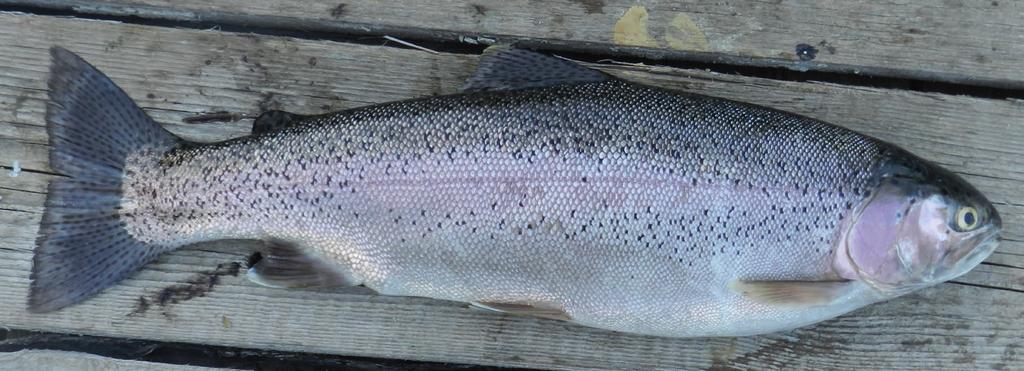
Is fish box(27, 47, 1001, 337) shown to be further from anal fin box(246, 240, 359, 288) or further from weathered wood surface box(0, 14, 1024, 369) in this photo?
weathered wood surface box(0, 14, 1024, 369)

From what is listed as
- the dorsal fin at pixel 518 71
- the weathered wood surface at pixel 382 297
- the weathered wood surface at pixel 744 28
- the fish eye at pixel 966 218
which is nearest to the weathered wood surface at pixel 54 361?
the weathered wood surface at pixel 382 297

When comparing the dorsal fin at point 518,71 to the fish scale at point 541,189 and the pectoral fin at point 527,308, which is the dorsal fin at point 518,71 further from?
the pectoral fin at point 527,308

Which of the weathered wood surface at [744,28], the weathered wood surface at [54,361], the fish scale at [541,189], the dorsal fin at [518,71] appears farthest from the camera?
the weathered wood surface at [744,28]

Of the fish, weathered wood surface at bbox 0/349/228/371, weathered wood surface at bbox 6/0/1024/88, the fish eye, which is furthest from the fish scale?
weathered wood surface at bbox 0/349/228/371

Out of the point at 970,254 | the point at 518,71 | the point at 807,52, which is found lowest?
the point at 970,254

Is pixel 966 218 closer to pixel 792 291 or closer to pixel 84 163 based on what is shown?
pixel 792 291

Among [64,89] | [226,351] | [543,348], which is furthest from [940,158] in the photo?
[64,89]

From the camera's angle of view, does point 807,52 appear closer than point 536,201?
No

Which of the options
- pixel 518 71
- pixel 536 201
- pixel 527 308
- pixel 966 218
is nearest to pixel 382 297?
pixel 527 308
